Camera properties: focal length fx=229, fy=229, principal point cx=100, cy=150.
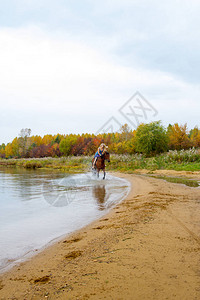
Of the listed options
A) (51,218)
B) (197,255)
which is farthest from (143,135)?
(197,255)

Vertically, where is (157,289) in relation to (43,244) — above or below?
above

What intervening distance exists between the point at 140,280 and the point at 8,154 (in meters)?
98.9

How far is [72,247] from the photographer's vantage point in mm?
3234

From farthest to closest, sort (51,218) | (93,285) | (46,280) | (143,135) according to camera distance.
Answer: (143,135) < (51,218) < (46,280) < (93,285)

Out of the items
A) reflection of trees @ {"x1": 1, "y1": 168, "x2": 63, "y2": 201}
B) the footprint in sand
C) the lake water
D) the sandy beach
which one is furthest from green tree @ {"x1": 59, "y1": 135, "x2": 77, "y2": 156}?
the footprint in sand

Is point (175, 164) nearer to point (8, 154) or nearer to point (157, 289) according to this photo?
point (157, 289)

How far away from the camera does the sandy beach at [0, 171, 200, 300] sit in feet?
6.47

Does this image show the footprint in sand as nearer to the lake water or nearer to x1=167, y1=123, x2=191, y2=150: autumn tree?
the lake water

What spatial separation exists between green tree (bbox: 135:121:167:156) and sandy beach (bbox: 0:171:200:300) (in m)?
26.8

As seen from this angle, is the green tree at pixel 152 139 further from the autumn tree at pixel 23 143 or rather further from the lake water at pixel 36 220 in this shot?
the autumn tree at pixel 23 143

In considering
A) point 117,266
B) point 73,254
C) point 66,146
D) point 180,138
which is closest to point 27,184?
point 73,254

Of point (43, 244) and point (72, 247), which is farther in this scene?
point (43, 244)

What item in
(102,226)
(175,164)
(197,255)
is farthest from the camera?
(175,164)

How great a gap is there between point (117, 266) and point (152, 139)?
93.4 feet
